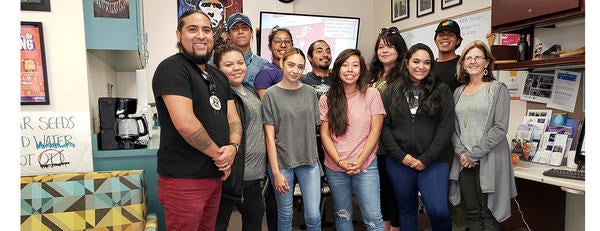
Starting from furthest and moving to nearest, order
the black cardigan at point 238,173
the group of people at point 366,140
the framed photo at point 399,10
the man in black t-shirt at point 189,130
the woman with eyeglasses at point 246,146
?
the framed photo at point 399,10 → the group of people at point 366,140 → the woman with eyeglasses at point 246,146 → the black cardigan at point 238,173 → the man in black t-shirt at point 189,130

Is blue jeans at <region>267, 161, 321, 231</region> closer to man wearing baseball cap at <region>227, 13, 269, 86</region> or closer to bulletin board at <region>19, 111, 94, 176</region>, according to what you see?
man wearing baseball cap at <region>227, 13, 269, 86</region>

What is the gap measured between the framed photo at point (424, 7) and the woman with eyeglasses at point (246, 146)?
8.94 feet

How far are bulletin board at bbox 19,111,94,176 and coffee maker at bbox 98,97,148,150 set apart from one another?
10cm

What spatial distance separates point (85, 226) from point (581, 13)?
9.09 ft

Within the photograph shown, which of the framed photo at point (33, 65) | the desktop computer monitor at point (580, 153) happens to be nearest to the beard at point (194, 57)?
the framed photo at point (33, 65)

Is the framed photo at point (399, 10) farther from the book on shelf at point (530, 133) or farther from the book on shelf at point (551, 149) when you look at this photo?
the book on shelf at point (551, 149)

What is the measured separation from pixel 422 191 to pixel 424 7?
2.58 meters

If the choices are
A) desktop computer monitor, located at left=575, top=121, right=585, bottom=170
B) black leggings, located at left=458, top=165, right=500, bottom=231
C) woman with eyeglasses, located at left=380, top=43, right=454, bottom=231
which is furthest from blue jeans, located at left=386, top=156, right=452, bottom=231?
desktop computer monitor, located at left=575, top=121, right=585, bottom=170

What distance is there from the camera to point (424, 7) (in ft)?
13.4

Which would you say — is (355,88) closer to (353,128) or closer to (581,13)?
(353,128)

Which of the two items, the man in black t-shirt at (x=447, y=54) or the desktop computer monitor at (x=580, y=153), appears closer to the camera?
the desktop computer monitor at (x=580, y=153)

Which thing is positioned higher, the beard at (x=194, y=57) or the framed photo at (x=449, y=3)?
the framed photo at (x=449, y=3)

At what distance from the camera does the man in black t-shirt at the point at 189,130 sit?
1509 mm

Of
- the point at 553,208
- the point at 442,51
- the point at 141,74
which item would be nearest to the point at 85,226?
the point at 442,51
